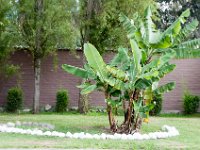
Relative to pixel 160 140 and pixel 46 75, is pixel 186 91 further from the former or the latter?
pixel 160 140

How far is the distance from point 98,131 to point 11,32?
6.73 meters

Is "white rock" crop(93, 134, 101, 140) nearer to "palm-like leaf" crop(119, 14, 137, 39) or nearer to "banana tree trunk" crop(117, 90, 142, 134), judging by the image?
"banana tree trunk" crop(117, 90, 142, 134)

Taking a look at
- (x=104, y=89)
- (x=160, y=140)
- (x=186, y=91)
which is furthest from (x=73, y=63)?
(x=160, y=140)

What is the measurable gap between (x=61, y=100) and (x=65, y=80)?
110cm

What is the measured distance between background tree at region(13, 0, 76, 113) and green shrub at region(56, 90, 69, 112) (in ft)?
6.52

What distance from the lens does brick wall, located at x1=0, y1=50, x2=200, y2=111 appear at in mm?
18047

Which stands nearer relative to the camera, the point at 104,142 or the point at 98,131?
the point at 104,142

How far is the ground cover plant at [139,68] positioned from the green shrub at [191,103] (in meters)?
6.82

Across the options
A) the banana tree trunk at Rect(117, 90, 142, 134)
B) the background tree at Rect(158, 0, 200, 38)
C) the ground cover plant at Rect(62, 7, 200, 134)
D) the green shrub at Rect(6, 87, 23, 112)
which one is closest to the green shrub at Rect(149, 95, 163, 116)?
the green shrub at Rect(6, 87, 23, 112)

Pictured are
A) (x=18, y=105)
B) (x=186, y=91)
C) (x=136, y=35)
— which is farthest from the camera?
(x=186, y=91)

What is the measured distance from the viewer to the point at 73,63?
18.4 m

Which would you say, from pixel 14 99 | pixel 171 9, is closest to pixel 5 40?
pixel 14 99

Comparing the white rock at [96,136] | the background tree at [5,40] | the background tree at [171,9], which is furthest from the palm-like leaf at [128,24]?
the background tree at [171,9]

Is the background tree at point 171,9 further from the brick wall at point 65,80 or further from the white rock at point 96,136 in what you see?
the white rock at point 96,136
